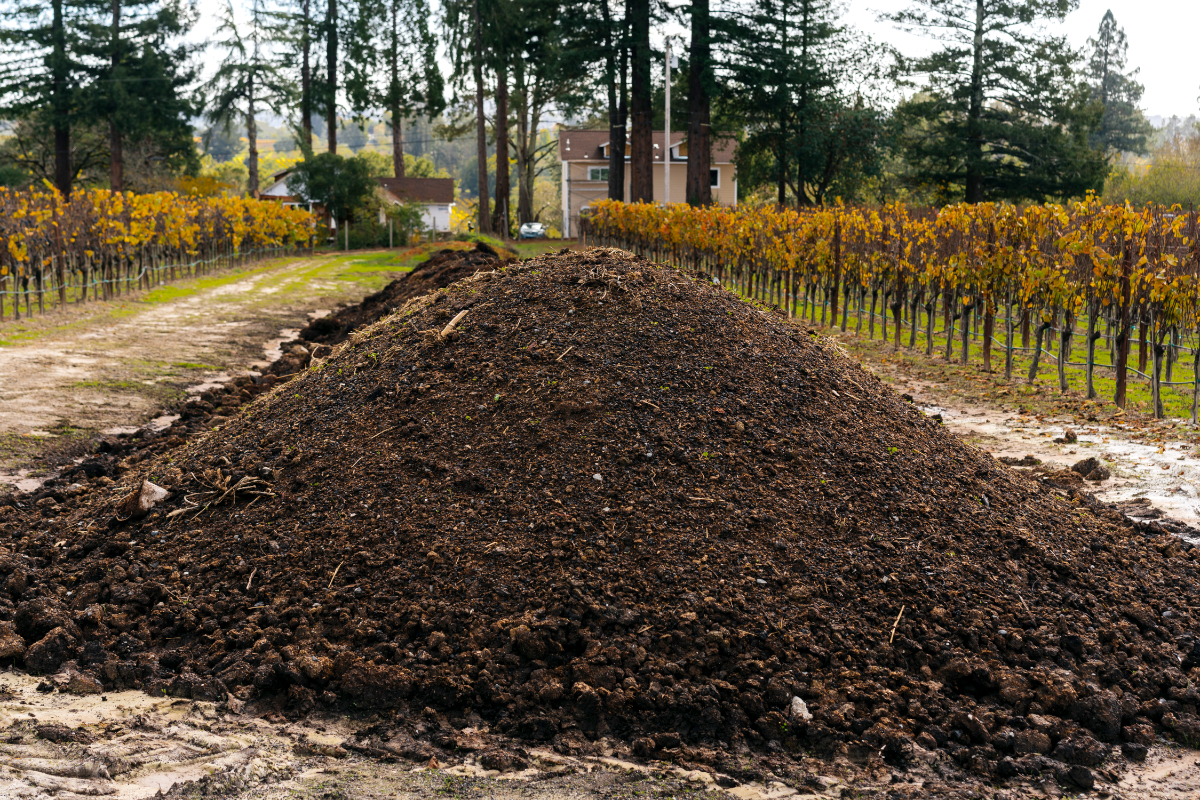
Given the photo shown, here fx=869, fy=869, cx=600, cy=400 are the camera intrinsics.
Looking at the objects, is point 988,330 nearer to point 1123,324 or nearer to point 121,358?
point 1123,324

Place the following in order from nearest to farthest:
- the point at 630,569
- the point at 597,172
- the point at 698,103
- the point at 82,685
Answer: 1. the point at 82,685
2. the point at 630,569
3. the point at 698,103
4. the point at 597,172

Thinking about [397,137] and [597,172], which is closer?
[397,137]

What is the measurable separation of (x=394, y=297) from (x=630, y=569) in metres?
11.2

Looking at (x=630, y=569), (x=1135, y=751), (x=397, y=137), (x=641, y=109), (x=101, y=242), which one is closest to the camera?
(x=1135, y=751)

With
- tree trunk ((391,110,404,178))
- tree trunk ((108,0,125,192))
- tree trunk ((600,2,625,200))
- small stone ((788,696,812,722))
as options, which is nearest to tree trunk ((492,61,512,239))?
tree trunk ((600,2,625,200))

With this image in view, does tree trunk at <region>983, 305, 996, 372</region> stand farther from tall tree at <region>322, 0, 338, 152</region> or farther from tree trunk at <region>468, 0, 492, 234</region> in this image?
tall tree at <region>322, 0, 338, 152</region>

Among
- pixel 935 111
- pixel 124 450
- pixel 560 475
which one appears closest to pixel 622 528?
pixel 560 475

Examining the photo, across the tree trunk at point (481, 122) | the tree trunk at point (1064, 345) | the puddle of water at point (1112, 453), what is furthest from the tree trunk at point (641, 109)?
the puddle of water at point (1112, 453)

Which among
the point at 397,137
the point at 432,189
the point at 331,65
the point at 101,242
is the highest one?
the point at 331,65

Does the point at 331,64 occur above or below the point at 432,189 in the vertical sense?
above

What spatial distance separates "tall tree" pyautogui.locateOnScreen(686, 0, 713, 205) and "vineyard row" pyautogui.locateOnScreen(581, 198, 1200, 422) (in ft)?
35.7

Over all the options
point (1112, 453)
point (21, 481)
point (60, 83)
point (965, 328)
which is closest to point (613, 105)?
point (60, 83)

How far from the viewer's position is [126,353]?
441 inches

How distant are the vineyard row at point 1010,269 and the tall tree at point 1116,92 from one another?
63512 millimetres
